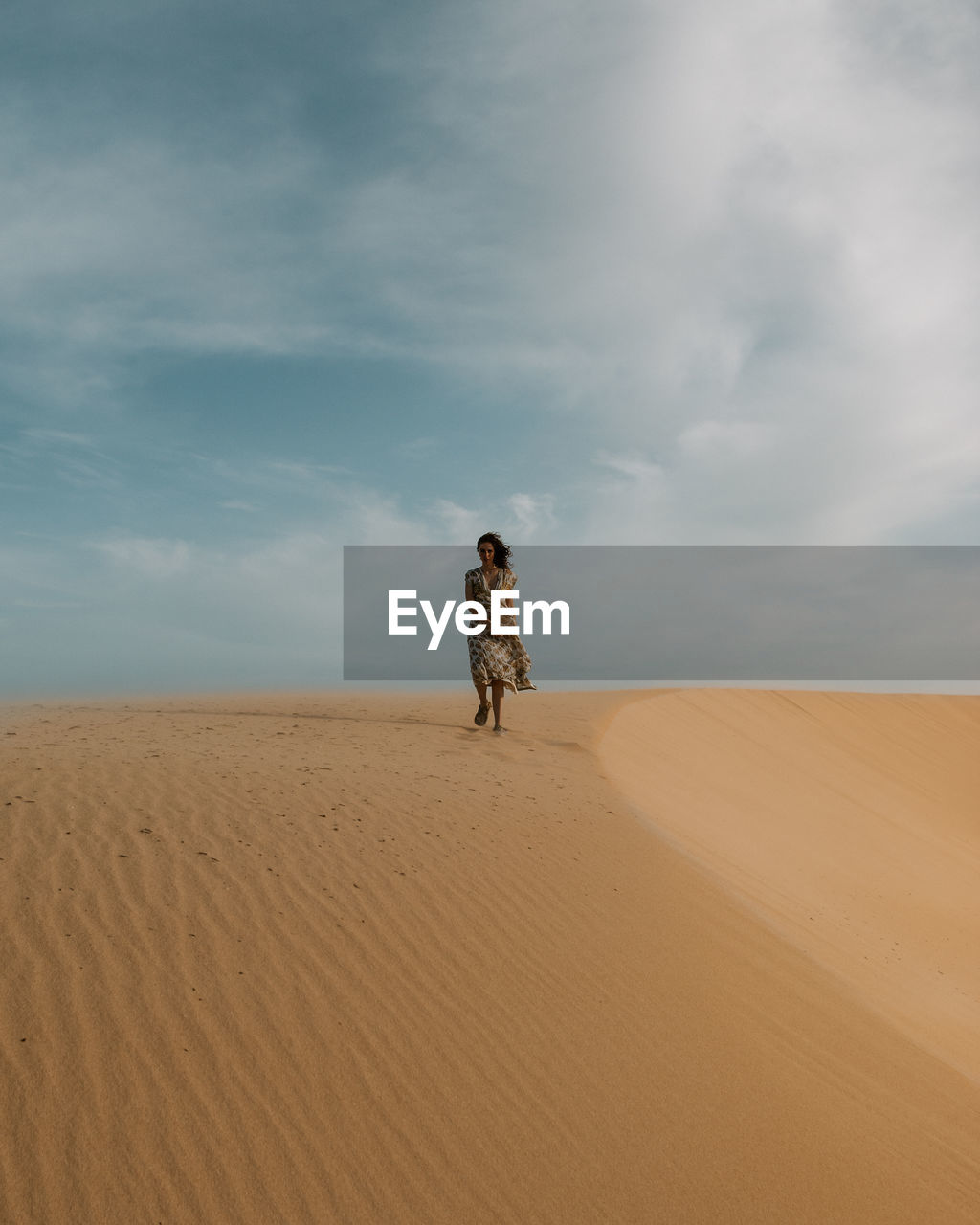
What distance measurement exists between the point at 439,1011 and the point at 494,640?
7.05 meters

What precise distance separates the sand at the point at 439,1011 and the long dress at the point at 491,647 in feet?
8.45

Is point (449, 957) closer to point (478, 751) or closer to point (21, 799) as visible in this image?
point (21, 799)

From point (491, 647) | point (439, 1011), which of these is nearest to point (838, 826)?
point (491, 647)

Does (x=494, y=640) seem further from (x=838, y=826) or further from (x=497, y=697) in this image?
(x=838, y=826)

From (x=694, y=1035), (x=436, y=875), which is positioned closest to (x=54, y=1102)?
(x=436, y=875)

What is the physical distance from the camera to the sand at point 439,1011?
135 inches

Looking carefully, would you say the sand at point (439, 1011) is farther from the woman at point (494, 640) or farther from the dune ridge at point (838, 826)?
the woman at point (494, 640)

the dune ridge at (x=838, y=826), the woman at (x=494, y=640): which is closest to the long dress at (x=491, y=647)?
the woman at (x=494, y=640)

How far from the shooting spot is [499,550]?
11305 mm

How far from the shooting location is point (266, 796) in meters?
6.96

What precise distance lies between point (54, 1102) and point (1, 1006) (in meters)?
0.66

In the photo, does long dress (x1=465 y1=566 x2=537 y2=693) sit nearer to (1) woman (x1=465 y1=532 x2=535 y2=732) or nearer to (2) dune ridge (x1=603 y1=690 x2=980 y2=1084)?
(1) woman (x1=465 y1=532 x2=535 y2=732)

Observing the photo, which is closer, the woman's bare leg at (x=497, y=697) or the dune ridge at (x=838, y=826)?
the dune ridge at (x=838, y=826)

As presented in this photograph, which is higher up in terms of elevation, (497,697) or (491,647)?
(491,647)
